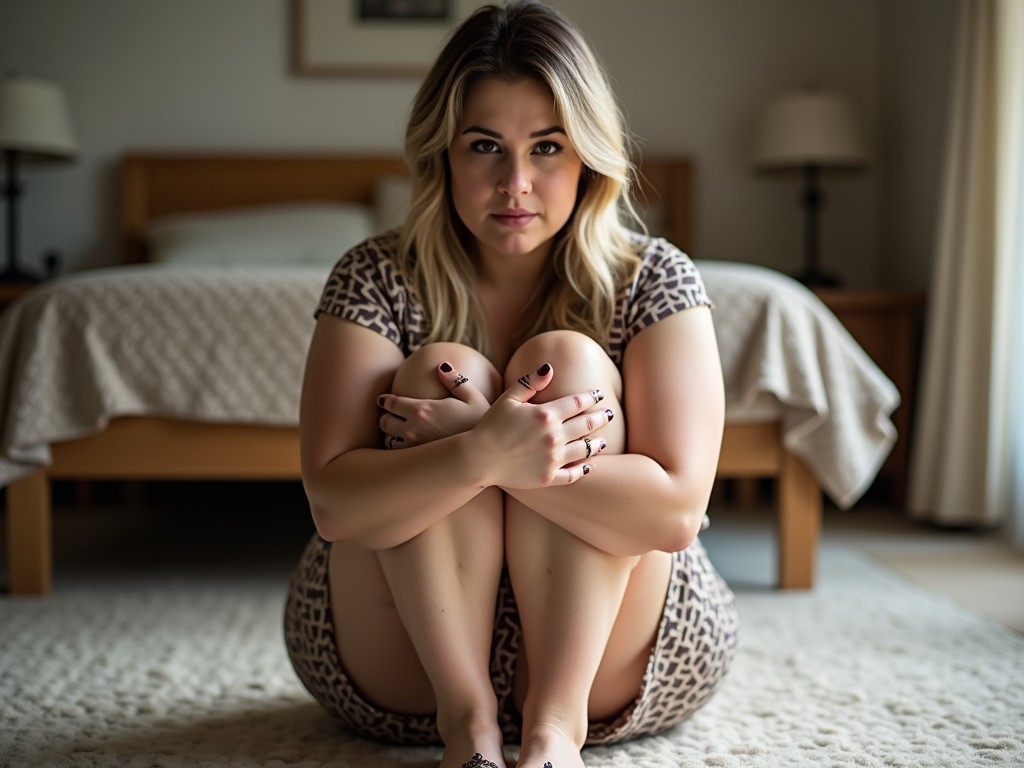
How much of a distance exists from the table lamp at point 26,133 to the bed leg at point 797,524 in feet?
8.41

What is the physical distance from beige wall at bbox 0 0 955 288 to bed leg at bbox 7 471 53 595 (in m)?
2.03

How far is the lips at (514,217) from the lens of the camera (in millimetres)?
1304

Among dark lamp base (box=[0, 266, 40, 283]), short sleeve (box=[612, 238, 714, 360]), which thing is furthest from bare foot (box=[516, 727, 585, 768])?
dark lamp base (box=[0, 266, 40, 283])

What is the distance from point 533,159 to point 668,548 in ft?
1.61

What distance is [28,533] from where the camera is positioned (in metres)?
2.19

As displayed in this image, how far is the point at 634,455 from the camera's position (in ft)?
3.88

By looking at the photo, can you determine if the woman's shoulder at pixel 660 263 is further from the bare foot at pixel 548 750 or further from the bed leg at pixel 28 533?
the bed leg at pixel 28 533

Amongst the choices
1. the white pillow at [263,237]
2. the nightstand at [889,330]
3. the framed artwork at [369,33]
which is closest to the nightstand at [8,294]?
the white pillow at [263,237]

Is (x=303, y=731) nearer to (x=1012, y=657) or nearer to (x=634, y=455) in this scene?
(x=634, y=455)

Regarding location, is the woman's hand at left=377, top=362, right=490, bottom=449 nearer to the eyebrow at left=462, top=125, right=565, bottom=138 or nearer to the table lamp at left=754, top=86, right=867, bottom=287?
the eyebrow at left=462, top=125, right=565, bottom=138

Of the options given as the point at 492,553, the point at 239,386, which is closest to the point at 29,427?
the point at 239,386

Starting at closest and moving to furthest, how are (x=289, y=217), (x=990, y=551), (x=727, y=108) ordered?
1. (x=990, y=551)
2. (x=289, y=217)
3. (x=727, y=108)

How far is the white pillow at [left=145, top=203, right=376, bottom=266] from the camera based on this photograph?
3.48 meters

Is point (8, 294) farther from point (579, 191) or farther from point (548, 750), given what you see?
point (548, 750)
